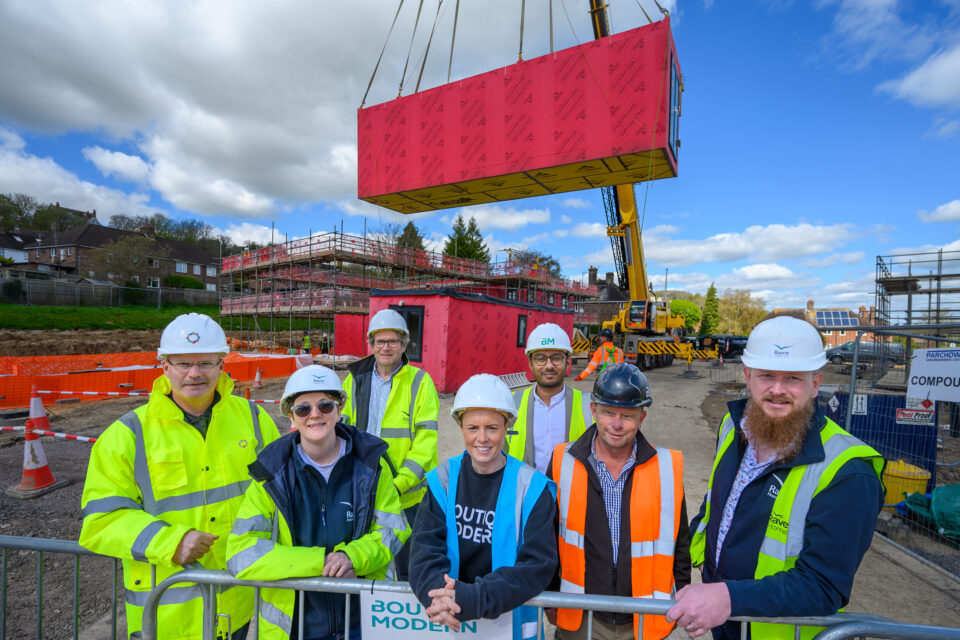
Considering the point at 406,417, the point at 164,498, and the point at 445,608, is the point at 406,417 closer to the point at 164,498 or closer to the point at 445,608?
the point at 164,498

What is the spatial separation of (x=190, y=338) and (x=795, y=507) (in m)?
2.75

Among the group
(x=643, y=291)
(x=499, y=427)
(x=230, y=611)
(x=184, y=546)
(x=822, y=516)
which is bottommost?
(x=230, y=611)

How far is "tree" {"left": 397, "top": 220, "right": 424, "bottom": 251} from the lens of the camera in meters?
45.3

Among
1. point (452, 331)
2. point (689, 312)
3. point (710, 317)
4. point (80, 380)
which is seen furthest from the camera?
point (710, 317)

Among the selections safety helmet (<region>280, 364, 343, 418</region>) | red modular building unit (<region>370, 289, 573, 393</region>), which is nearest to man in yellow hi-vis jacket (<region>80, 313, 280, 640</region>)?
safety helmet (<region>280, 364, 343, 418</region>)

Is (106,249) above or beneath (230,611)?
above

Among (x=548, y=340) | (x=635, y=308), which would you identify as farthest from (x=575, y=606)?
(x=635, y=308)

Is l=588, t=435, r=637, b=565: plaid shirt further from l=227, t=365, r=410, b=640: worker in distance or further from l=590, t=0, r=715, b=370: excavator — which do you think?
l=590, t=0, r=715, b=370: excavator

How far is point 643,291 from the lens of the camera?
18.4 meters

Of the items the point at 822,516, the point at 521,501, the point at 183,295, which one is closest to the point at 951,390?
the point at 822,516

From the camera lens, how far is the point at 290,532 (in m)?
1.92

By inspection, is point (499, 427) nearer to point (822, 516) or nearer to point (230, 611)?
point (822, 516)

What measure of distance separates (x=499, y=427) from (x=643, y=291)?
58.4 ft

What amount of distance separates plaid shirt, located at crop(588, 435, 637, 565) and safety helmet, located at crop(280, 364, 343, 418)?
1284mm
